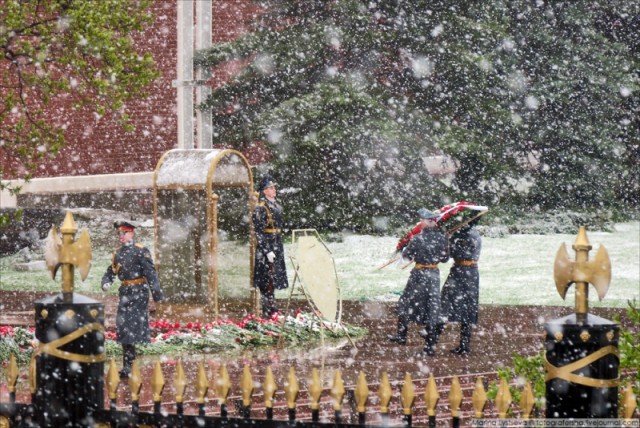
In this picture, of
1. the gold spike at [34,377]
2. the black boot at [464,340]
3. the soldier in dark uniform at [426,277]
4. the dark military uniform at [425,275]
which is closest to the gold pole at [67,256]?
the gold spike at [34,377]

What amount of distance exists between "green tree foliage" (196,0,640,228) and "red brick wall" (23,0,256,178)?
2.45 m

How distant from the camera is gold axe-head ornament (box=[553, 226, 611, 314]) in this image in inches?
179

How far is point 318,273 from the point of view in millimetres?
11453

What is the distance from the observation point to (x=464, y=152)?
21.3 meters

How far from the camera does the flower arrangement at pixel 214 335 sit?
38.5ft

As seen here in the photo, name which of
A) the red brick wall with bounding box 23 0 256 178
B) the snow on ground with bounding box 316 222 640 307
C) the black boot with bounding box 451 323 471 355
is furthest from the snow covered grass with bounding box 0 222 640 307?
the black boot with bounding box 451 323 471 355

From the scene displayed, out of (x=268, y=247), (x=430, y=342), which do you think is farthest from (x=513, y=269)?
(x=430, y=342)

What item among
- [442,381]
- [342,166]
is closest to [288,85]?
[342,166]

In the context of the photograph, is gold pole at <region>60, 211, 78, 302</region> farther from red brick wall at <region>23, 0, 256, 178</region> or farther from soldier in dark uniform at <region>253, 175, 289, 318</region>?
red brick wall at <region>23, 0, 256, 178</region>

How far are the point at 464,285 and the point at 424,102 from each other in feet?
37.3

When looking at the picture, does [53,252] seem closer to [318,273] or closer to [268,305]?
[318,273]

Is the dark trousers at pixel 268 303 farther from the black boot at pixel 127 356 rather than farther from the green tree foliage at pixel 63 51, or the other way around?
the green tree foliage at pixel 63 51

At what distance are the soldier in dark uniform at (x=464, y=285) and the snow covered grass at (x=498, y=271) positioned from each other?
21.3ft

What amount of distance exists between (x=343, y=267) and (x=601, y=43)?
8.10m
